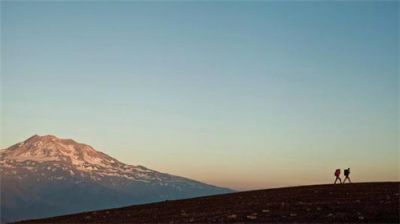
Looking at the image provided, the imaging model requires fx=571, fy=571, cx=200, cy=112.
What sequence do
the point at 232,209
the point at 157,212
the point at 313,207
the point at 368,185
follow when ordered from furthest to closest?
the point at 368,185, the point at 157,212, the point at 232,209, the point at 313,207

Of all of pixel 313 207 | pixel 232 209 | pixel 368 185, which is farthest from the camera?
pixel 368 185

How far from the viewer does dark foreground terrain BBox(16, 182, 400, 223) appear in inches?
1455

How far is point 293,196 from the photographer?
51812 mm

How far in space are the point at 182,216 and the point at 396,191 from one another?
1969 centimetres

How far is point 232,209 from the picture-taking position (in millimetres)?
45156

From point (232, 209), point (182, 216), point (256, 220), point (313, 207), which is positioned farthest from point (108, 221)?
point (313, 207)

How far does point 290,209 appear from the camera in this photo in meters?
41.8

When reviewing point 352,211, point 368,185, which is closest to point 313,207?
point 352,211

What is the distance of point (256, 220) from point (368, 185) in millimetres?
24303

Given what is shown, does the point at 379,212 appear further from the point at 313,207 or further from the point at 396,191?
the point at 396,191

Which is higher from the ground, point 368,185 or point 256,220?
point 368,185

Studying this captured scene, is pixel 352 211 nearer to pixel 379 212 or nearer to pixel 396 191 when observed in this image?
pixel 379 212

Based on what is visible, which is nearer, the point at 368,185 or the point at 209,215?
the point at 209,215

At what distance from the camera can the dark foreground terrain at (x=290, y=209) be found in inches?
1455
